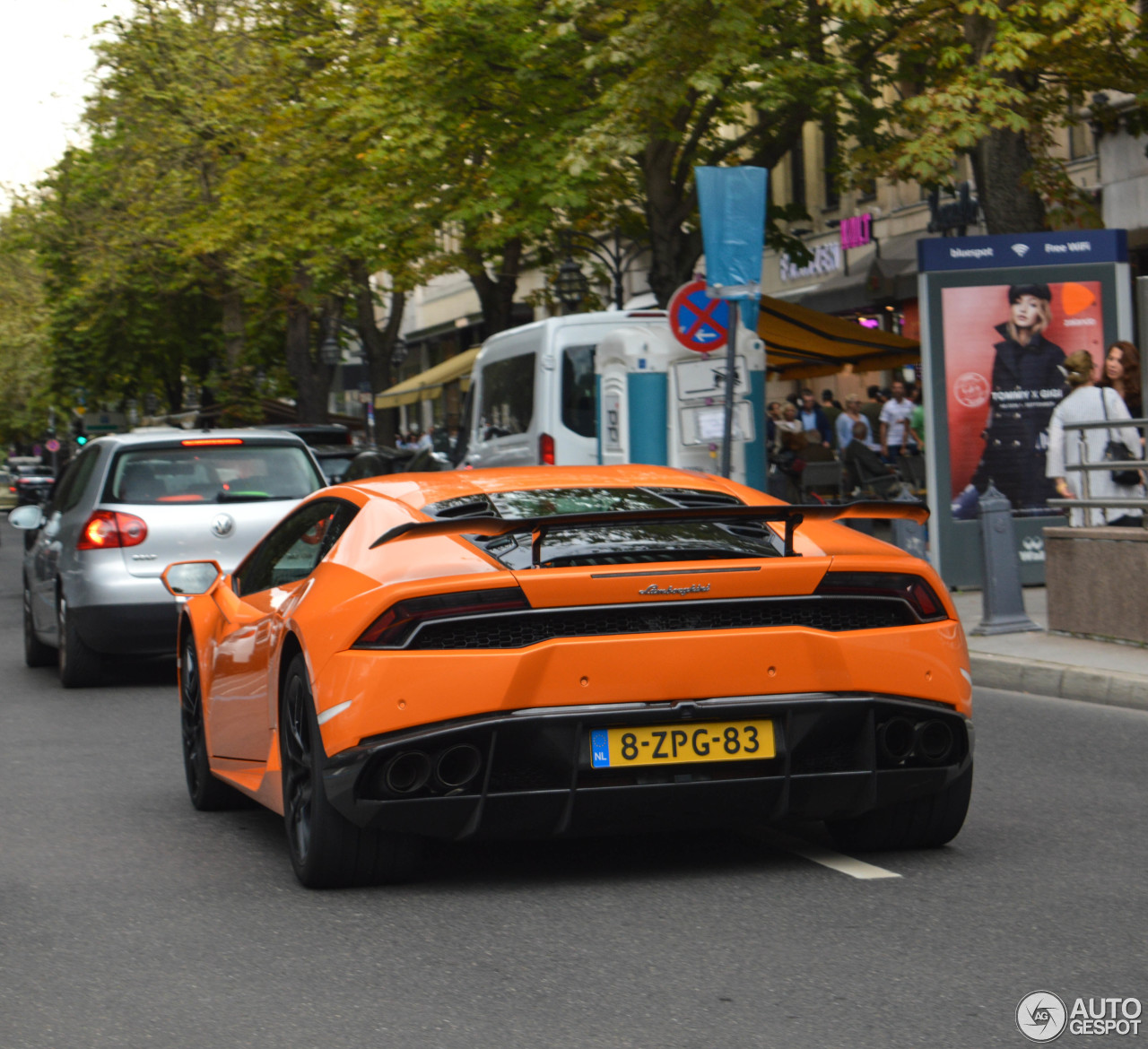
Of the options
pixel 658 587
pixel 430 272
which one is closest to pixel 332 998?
pixel 658 587

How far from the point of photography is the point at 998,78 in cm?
1814

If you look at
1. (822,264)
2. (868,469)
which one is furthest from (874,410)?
(822,264)

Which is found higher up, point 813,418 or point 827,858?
point 813,418

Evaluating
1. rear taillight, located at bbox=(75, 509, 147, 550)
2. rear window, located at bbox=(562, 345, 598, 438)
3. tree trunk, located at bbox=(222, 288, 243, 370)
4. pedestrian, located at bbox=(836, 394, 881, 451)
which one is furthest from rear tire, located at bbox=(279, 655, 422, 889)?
tree trunk, located at bbox=(222, 288, 243, 370)

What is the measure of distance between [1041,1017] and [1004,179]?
50.4 feet

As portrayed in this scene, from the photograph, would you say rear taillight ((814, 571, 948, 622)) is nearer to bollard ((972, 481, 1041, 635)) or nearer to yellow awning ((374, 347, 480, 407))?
bollard ((972, 481, 1041, 635))

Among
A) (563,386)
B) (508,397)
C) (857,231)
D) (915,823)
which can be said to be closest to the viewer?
(915,823)

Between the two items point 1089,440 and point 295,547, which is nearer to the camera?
point 295,547

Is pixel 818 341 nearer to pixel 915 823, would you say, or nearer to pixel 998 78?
pixel 998 78

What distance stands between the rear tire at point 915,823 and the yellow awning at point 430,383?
31.4m

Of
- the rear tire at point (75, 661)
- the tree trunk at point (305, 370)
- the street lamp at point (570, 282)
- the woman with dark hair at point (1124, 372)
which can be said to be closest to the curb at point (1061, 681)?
the woman with dark hair at point (1124, 372)

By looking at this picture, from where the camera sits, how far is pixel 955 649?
591 centimetres

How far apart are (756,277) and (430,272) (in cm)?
1821

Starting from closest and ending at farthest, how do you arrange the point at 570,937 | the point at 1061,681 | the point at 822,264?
the point at 570,937 → the point at 1061,681 → the point at 822,264
